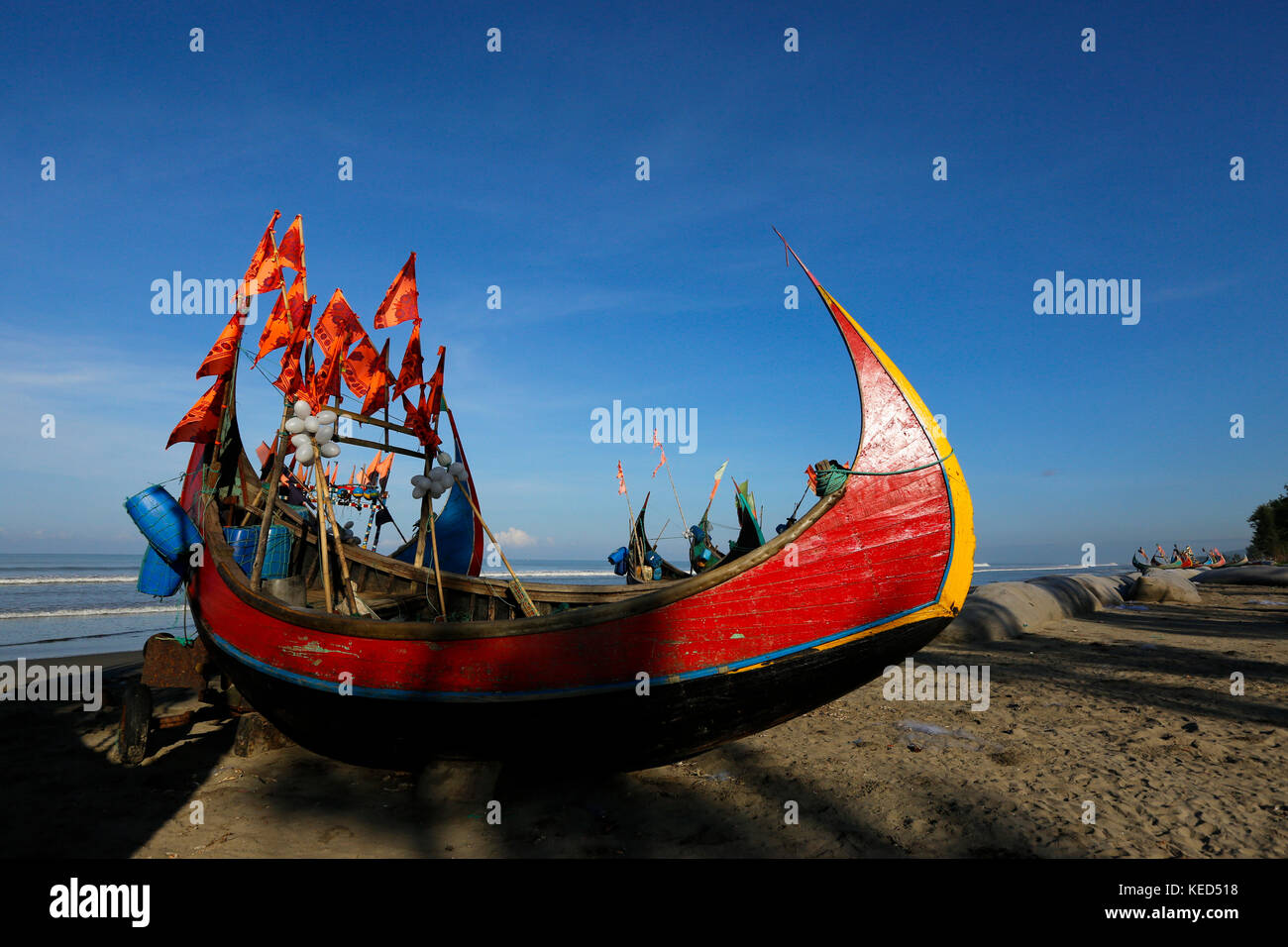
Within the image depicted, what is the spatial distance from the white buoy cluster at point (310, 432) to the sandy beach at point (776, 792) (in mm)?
3240

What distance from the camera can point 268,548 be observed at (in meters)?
8.75

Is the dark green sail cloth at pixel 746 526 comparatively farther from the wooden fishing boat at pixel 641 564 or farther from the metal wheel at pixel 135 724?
the metal wheel at pixel 135 724

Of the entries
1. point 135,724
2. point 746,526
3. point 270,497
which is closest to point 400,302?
point 270,497

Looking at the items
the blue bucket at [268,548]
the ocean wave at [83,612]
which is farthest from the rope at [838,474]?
the ocean wave at [83,612]

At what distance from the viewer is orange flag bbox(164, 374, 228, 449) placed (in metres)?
8.56

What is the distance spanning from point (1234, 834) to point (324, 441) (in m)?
8.36

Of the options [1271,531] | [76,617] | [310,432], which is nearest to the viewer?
[310,432]

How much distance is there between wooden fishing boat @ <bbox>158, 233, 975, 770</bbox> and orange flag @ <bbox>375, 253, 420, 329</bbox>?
3.79 metres

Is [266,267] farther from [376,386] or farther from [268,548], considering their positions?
[268,548]

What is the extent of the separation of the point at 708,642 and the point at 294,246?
727 centimetres

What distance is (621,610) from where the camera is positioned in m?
4.91

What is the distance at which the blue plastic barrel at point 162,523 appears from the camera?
773 centimetres

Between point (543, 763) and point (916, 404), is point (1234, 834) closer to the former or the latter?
point (916, 404)
